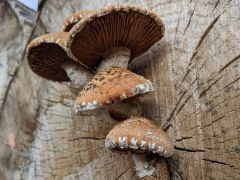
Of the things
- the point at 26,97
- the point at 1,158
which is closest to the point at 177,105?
the point at 26,97

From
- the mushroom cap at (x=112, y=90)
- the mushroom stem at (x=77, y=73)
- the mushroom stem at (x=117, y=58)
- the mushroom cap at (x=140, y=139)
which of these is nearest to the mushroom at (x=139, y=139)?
the mushroom cap at (x=140, y=139)

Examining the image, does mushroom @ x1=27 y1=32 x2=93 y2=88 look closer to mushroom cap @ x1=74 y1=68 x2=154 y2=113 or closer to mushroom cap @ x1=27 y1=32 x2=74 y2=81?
mushroom cap @ x1=27 y1=32 x2=74 y2=81

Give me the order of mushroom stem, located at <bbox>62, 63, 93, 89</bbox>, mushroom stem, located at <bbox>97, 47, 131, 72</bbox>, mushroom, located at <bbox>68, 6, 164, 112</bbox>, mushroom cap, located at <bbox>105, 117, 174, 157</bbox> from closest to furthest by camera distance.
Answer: mushroom cap, located at <bbox>105, 117, 174, 157</bbox>, mushroom, located at <bbox>68, 6, 164, 112</bbox>, mushroom stem, located at <bbox>97, 47, 131, 72</bbox>, mushroom stem, located at <bbox>62, 63, 93, 89</bbox>

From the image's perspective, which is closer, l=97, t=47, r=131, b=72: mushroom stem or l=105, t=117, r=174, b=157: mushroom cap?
l=105, t=117, r=174, b=157: mushroom cap

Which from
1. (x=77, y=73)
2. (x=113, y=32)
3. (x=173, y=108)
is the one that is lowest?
(x=173, y=108)

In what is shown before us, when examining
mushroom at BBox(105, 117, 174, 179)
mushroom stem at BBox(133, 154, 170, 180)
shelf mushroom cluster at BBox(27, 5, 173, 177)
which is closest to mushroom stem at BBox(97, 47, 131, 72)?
shelf mushroom cluster at BBox(27, 5, 173, 177)

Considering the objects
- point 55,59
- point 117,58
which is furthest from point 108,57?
point 55,59

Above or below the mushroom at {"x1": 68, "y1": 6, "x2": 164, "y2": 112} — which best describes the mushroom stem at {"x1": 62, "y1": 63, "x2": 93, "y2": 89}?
below

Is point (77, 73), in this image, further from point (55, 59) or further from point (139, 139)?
point (139, 139)
